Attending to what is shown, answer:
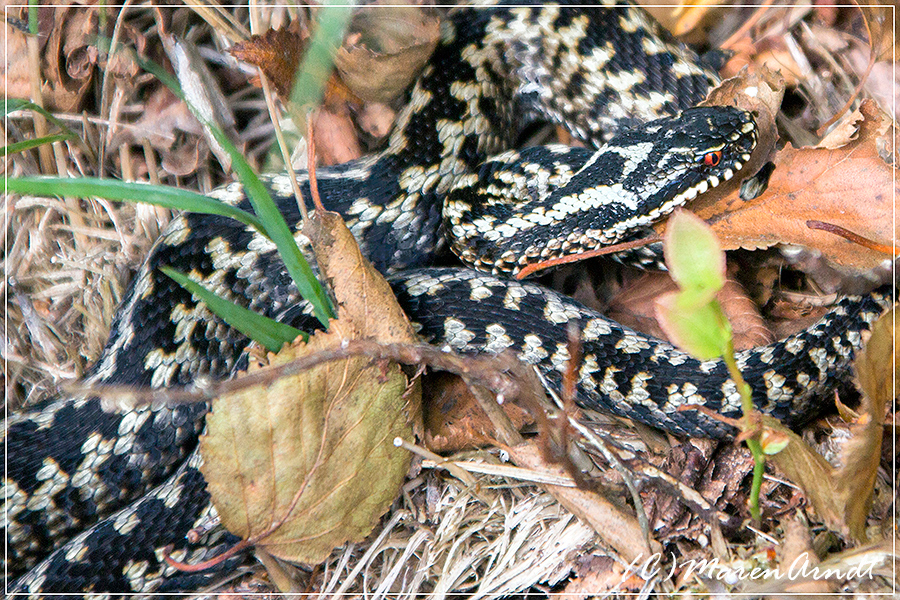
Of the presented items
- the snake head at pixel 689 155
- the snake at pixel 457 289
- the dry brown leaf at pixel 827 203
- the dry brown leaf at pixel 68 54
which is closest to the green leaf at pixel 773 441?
the snake at pixel 457 289

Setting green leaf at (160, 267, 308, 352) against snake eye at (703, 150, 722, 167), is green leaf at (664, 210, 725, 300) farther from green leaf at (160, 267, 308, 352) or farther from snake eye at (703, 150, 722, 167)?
snake eye at (703, 150, 722, 167)

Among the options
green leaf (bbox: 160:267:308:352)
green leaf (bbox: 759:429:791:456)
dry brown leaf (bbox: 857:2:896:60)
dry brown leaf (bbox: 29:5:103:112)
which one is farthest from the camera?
dry brown leaf (bbox: 29:5:103:112)

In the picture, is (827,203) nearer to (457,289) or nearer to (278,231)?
(457,289)

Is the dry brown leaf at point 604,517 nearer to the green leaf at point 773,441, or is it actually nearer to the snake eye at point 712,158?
the green leaf at point 773,441

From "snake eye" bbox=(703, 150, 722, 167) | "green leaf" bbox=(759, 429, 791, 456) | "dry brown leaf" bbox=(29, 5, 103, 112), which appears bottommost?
"green leaf" bbox=(759, 429, 791, 456)

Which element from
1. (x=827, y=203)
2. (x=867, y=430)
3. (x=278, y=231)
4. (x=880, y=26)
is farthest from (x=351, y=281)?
(x=880, y=26)

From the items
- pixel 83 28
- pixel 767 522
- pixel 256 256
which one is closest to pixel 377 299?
pixel 256 256

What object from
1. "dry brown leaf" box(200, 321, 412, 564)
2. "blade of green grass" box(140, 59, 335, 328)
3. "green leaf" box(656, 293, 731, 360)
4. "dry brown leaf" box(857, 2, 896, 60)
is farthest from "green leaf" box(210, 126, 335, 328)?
"dry brown leaf" box(857, 2, 896, 60)
